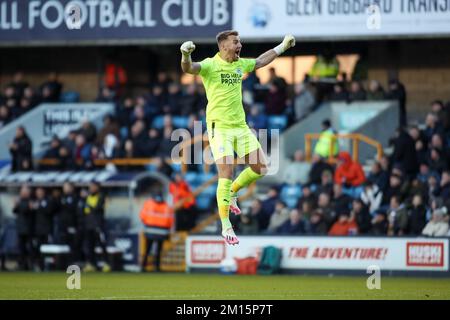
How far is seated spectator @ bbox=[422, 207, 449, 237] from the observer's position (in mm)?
22891

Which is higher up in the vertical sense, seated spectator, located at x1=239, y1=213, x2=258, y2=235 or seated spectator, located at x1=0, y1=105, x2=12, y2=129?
seated spectator, located at x1=0, y1=105, x2=12, y2=129

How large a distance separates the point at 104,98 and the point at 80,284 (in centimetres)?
1369

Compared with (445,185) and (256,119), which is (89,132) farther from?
(445,185)

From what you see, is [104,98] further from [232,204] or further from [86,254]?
[232,204]

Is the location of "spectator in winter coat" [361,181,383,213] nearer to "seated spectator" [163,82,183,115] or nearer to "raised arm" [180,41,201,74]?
"seated spectator" [163,82,183,115]

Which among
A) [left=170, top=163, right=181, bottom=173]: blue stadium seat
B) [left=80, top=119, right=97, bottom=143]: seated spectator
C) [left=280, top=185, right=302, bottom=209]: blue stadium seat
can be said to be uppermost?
[left=80, top=119, right=97, bottom=143]: seated spectator

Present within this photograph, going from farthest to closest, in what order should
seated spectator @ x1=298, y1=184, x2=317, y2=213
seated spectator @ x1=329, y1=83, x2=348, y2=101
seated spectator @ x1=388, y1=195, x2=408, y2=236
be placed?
seated spectator @ x1=329, y1=83, x2=348, y2=101, seated spectator @ x1=298, y1=184, x2=317, y2=213, seated spectator @ x1=388, y1=195, x2=408, y2=236

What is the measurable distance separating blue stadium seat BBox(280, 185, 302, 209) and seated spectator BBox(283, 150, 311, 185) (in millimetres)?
233

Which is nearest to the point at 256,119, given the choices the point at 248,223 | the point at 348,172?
the point at 348,172

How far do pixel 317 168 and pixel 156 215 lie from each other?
3864 millimetres

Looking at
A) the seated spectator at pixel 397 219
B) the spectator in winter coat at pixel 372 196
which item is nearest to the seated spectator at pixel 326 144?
the spectator in winter coat at pixel 372 196

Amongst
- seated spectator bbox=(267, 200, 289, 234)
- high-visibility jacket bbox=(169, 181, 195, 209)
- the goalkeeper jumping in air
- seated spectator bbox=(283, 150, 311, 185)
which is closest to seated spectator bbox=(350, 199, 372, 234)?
seated spectator bbox=(267, 200, 289, 234)

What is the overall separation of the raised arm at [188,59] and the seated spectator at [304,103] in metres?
13.9

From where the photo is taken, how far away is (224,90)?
15867mm
